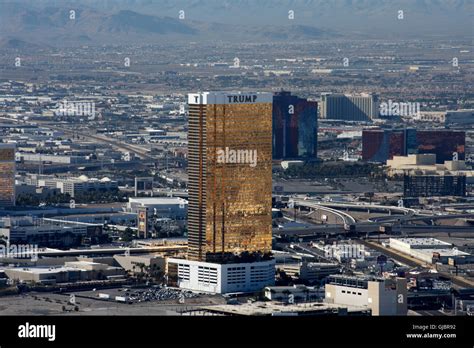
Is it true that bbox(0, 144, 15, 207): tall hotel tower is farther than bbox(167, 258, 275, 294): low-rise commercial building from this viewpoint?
Yes

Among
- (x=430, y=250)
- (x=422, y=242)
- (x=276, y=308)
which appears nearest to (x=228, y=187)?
(x=430, y=250)

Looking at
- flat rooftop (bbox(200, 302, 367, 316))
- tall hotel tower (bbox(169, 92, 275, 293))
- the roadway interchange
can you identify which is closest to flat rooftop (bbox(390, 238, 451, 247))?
the roadway interchange

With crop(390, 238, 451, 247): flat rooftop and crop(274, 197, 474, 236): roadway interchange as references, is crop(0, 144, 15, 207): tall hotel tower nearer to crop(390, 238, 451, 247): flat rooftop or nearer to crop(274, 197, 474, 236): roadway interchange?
crop(274, 197, 474, 236): roadway interchange

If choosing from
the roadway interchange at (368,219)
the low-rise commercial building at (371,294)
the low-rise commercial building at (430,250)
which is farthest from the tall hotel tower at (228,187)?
the roadway interchange at (368,219)

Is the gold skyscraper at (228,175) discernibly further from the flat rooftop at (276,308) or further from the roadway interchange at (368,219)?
the roadway interchange at (368,219)

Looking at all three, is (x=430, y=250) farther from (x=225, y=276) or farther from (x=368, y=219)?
(x=368, y=219)

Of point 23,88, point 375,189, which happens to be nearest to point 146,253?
point 375,189
